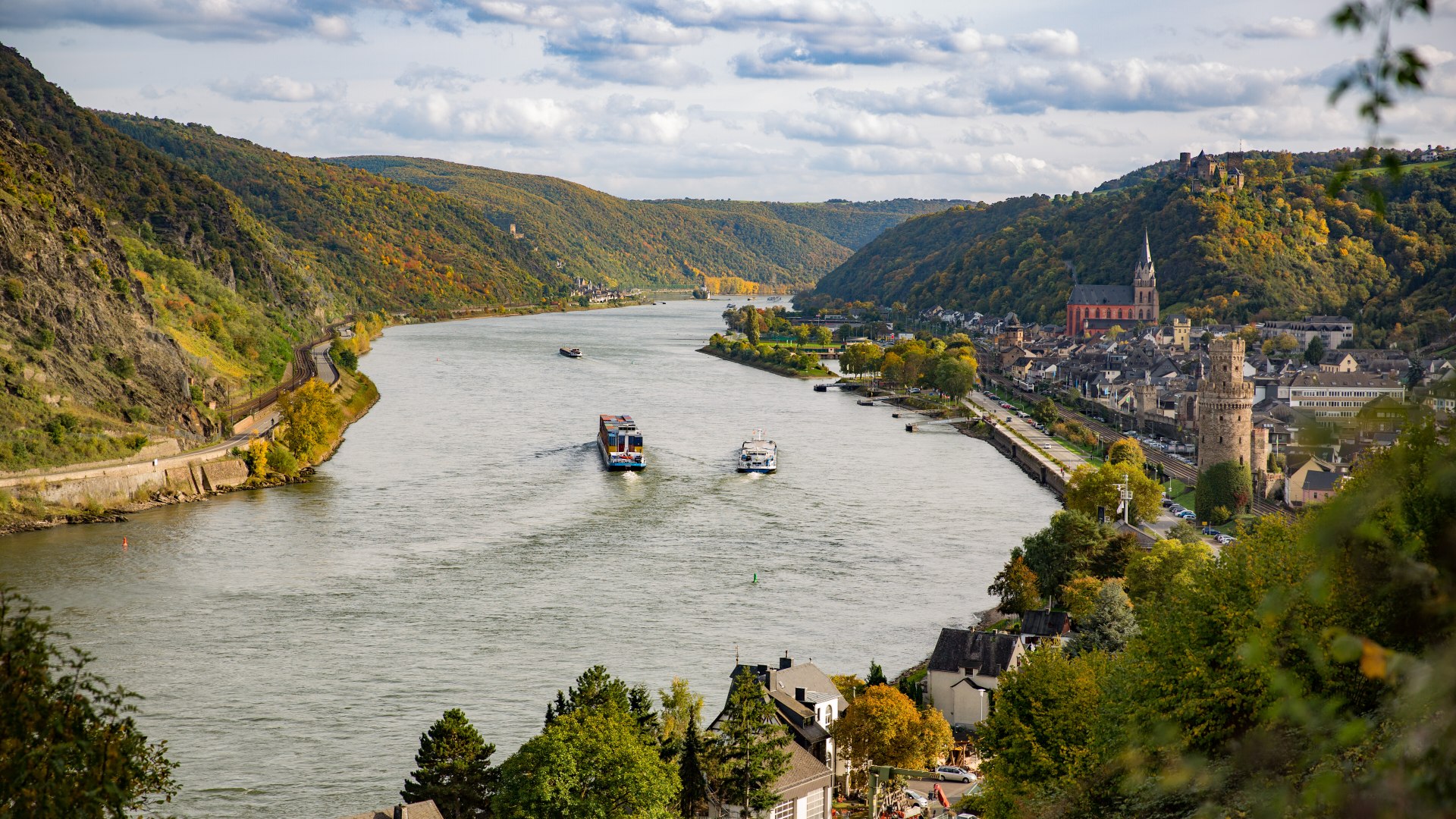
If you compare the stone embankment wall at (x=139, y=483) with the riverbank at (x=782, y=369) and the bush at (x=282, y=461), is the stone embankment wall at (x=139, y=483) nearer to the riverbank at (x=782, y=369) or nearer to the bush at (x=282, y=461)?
the bush at (x=282, y=461)

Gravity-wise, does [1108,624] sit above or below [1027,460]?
above

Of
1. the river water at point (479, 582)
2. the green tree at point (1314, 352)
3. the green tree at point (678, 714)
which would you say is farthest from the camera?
the green tree at point (1314, 352)

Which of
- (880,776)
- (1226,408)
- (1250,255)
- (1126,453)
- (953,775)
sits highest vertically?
(1250,255)

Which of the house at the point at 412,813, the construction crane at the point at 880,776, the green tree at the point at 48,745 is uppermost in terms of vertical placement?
the green tree at the point at 48,745

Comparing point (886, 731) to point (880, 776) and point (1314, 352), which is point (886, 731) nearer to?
point (880, 776)

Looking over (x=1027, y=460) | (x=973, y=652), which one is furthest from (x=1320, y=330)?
(x=973, y=652)

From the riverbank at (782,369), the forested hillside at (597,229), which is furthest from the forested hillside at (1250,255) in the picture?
the forested hillside at (597,229)

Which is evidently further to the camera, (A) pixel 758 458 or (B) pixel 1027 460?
(B) pixel 1027 460
